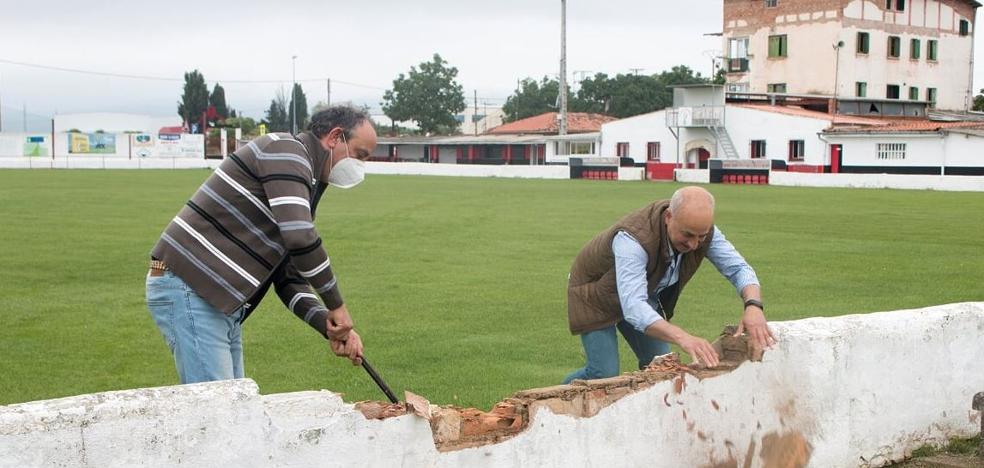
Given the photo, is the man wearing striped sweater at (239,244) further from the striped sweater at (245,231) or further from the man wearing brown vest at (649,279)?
the man wearing brown vest at (649,279)

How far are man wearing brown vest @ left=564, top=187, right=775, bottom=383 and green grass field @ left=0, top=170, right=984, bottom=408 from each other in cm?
180

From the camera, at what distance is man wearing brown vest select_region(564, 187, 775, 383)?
5336 millimetres

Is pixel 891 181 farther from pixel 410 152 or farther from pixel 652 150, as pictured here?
pixel 410 152

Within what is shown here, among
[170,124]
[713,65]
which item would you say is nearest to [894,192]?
[713,65]

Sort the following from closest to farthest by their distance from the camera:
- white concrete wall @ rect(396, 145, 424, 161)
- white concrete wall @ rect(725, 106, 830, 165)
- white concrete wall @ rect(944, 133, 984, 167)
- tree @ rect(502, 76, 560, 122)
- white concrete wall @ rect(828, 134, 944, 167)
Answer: white concrete wall @ rect(944, 133, 984, 167) → white concrete wall @ rect(828, 134, 944, 167) → white concrete wall @ rect(725, 106, 830, 165) → white concrete wall @ rect(396, 145, 424, 161) → tree @ rect(502, 76, 560, 122)

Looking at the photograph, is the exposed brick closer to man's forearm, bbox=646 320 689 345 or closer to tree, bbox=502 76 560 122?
man's forearm, bbox=646 320 689 345

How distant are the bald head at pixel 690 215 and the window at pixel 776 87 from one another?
67522 millimetres

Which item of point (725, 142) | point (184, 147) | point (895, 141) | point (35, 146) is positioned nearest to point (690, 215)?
point (895, 141)

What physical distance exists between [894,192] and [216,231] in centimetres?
3518

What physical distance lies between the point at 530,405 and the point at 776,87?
69286 mm

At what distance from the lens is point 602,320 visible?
5906 mm

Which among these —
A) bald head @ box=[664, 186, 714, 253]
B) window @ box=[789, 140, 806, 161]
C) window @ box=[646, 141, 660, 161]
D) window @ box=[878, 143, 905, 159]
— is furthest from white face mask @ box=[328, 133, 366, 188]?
window @ box=[646, 141, 660, 161]

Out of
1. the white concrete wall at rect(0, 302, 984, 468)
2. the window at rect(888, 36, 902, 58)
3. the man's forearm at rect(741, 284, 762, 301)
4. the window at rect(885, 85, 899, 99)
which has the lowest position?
the white concrete wall at rect(0, 302, 984, 468)

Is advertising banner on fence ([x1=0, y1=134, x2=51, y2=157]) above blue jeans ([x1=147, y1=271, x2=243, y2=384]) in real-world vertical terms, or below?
above
